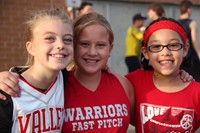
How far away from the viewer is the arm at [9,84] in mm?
2207

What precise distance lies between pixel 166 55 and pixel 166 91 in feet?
0.86

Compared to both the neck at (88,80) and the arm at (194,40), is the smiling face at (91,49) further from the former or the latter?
the arm at (194,40)

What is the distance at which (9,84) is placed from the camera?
2.23 meters

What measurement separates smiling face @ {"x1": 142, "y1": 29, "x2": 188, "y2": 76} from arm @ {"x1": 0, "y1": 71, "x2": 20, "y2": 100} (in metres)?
0.98

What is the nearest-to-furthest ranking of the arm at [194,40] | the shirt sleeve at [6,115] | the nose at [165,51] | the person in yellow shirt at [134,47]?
the shirt sleeve at [6,115], the nose at [165,51], the arm at [194,40], the person in yellow shirt at [134,47]

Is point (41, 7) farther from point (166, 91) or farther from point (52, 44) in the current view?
point (52, 44)

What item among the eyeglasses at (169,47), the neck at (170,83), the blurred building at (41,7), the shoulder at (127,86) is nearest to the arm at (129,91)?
the shoulder at (127,86)

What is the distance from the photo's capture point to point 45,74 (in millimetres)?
2418

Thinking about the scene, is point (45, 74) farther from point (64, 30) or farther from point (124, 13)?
point (124, 13)

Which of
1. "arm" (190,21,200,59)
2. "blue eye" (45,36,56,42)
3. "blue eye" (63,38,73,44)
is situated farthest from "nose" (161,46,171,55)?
"arm" (190,21,200,59)

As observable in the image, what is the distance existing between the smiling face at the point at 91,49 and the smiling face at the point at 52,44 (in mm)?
151

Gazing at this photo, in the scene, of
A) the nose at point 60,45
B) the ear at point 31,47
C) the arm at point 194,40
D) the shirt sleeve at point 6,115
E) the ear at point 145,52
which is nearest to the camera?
the shirt sleeve at point 6,115

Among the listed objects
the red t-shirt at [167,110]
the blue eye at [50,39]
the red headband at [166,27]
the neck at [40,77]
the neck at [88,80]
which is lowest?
the red t-shirt at [167,110]

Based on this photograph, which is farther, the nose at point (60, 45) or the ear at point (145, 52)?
the ear at point (145, 52)
